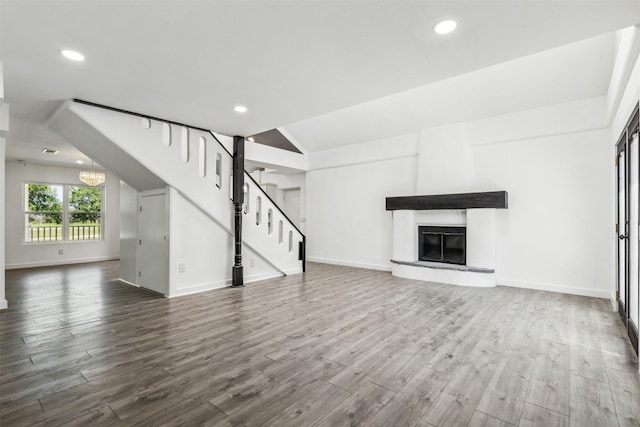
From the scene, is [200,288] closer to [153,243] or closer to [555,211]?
[153,243]

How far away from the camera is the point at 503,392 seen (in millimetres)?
2121

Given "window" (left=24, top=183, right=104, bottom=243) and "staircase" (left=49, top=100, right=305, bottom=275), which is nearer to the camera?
"staircase" (left=49, top=100, right=305, bottom=275)

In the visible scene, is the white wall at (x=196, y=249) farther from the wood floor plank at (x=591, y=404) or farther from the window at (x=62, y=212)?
the window at (x=62, y=212)

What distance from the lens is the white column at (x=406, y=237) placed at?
6.38 meters

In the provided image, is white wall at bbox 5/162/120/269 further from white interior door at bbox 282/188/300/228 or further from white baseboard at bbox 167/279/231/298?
white baseboard at bbox 167/279/231/298

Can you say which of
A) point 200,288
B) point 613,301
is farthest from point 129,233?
point 613,301

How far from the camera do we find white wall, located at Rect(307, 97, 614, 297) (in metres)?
4.68

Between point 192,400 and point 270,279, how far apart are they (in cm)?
398

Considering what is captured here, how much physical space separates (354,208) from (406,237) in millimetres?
1649

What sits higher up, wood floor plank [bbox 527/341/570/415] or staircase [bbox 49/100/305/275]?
staircase [bbox 49/100/305/275]

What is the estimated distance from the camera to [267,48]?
2.54 meters

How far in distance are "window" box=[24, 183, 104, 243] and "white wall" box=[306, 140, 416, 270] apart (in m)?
6.08

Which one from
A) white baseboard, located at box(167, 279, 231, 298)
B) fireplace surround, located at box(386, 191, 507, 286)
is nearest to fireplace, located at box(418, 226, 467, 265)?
fireplace surround, located at box(386, 191, 507, 286)

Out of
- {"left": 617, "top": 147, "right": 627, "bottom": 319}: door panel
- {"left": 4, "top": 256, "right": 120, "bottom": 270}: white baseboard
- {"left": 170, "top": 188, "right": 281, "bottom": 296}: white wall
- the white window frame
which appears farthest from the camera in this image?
the white window frame
